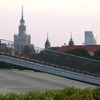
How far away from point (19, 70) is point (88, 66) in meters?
10.9

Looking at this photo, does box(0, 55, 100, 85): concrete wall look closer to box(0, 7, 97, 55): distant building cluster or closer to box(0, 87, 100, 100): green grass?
box(0, 7, 97, 55): distant building cluster

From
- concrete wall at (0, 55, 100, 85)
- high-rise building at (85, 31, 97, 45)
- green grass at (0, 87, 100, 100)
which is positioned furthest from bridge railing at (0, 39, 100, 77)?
high-rise building at (85, 31, 97, 45)

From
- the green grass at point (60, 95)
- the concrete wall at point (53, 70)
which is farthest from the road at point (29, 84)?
the green grass at point (60, 95)

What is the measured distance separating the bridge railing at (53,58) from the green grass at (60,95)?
61.4ft

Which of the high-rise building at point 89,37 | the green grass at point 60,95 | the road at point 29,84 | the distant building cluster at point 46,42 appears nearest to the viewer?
the green grass at point 60,95

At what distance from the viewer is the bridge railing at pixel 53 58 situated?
29.9m

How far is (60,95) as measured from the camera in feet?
31.1

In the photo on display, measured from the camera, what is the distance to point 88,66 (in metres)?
29.8

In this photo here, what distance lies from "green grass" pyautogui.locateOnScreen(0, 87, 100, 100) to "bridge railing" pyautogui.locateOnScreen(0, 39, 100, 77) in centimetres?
1872

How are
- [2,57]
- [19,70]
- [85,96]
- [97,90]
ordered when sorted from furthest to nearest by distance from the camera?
1. [19,70]
2. [2,57]
3. [97,90]
4. [85,96]

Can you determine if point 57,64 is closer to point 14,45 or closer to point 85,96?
point 14,45

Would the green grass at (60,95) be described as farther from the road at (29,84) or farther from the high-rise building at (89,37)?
the high-rise building at (89,37)

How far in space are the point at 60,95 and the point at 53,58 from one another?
2140 centimetres

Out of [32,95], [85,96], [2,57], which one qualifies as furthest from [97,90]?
[2,57]
